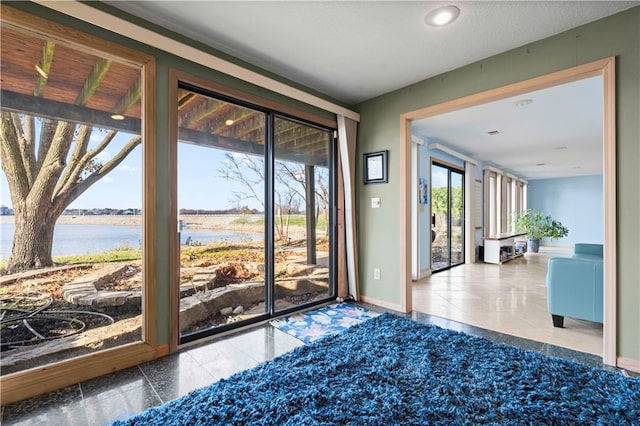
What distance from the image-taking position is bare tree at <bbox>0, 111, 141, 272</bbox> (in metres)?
1.74

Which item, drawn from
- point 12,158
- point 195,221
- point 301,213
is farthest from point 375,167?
point 12,158

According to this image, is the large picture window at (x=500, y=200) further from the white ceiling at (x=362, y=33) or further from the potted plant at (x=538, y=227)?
the white ceiling at (x=362, y=33)

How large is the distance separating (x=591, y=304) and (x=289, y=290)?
2775 mm

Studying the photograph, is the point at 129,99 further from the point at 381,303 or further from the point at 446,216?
the point at 446,216

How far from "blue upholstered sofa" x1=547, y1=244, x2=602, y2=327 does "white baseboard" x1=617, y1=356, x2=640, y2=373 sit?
1.91ft

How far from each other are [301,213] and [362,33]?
5.95 feet

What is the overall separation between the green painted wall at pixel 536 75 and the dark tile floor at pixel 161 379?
762mm

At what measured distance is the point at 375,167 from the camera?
3.54m

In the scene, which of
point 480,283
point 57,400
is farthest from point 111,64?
point 480,283

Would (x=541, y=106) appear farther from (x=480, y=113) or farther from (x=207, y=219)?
(x=207, y=219)

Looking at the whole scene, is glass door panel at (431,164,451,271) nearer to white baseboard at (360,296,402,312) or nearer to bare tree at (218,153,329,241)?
white baseboard at (360,296,402,312)

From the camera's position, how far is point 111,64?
2.07 m

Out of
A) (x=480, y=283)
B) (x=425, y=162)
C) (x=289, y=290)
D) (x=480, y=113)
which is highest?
(x=480, y=113)

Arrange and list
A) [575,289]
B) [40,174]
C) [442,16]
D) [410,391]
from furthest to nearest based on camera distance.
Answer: [575,289] < [442,16] < [40,174] < [410,391]
